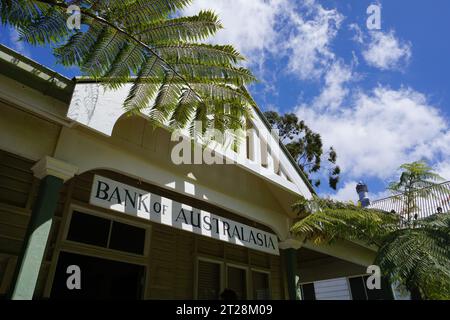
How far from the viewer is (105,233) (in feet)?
18.2

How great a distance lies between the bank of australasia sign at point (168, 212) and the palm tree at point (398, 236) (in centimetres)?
107

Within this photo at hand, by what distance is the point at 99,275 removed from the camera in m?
5.23

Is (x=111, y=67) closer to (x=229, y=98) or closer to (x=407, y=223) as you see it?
(x=229, y=98)

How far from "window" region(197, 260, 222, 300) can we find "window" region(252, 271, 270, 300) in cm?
117

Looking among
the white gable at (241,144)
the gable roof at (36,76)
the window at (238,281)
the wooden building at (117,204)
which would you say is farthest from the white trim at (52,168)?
the window at (238,281)

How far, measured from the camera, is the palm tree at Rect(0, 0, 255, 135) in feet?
8.67

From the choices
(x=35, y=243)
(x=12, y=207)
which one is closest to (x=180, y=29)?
(x=35, y=243)

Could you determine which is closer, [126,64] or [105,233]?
[126,64]

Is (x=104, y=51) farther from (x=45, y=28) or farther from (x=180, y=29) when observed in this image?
(x=180, y=29)

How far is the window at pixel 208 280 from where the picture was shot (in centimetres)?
657

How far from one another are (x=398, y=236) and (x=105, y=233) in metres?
5.62

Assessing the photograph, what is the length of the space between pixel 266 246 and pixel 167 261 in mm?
2022

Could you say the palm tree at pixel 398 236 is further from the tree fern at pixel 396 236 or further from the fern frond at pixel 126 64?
the fern frond at pixel 126 64
